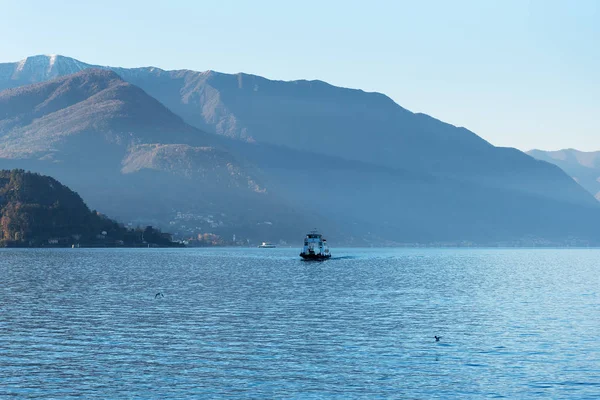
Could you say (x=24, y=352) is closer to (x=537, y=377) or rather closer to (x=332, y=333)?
(x=332, y=333)

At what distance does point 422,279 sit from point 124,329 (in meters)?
103

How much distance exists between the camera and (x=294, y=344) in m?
74.9

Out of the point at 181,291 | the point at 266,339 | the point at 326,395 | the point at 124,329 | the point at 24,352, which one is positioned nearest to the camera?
the point at 326,395

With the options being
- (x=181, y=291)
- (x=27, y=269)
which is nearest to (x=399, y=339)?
(x=181, y=291)

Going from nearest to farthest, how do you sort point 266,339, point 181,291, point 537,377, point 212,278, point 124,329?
point 537,377, point 266,339, point 124,329, point 181,291, point 212,278

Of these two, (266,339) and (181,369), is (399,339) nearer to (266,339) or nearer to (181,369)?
(266,339)

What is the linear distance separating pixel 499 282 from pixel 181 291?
6874 cm

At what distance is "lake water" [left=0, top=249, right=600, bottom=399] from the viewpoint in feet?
190

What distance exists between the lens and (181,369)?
6331 cm

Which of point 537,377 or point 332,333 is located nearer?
point 537,377

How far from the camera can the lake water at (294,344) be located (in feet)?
190

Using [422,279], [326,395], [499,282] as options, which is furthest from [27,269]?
[326,395]

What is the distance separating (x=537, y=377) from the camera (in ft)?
203

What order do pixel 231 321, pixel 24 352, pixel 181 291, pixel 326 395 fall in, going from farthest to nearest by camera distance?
pixel 181 291, pixel 231 321, pixel 24 352, pixel 326 395
